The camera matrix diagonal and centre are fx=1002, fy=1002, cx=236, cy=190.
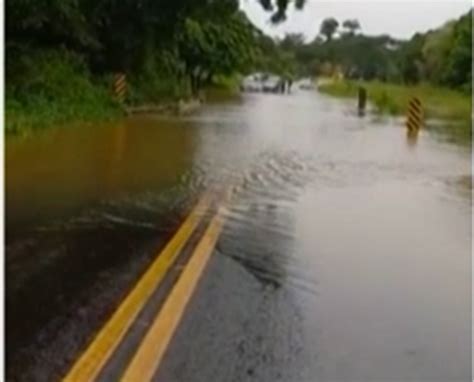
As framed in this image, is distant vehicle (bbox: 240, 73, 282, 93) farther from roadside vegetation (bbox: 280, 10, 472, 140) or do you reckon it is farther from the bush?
the bush

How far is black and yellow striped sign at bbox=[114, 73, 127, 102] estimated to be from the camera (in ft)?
98.2

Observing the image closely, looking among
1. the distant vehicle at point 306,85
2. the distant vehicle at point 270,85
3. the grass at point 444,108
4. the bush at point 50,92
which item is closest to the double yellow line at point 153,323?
the bush at point 50,92

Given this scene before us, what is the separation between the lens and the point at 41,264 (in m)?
7.11

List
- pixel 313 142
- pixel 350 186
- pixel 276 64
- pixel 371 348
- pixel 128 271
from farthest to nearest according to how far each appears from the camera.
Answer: pixel 276 64 < pixel 313 142 < pixel 350 186 < pixel 128 271 < pixel 371 348

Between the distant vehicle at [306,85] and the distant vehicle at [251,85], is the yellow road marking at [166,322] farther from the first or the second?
the distant vehicle at [306,85]

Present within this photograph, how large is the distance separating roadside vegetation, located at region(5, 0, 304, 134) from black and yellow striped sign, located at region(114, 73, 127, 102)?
0.23m

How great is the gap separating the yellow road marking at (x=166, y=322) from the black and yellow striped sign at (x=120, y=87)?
72.0 feet

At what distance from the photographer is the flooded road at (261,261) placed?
5130mm

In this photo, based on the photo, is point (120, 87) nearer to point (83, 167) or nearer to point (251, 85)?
point (83, 167)

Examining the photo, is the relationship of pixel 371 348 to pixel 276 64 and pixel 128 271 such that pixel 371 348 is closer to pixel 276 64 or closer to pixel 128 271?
pixel 128 271

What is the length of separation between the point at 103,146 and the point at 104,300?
11688 millimetres

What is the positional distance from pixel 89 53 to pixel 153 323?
2610 cm

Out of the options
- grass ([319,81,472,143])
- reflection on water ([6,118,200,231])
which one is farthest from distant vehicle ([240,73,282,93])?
reflection on water ([6,118,200,231])

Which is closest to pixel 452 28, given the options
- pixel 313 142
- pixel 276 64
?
pixel 276 64
